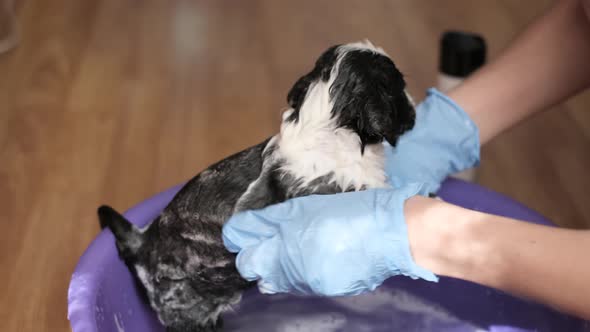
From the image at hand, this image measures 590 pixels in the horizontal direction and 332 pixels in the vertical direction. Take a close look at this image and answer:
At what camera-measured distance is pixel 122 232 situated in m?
1.66

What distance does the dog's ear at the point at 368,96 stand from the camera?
4.91 feet

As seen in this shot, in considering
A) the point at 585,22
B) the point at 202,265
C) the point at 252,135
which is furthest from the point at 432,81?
the point at 202,265

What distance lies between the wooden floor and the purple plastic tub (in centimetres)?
29

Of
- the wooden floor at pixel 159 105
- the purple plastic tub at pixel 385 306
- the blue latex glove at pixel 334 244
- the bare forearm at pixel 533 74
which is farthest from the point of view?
the wooden floor at pixel 159 105

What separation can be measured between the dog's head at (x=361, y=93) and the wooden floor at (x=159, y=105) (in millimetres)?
1042

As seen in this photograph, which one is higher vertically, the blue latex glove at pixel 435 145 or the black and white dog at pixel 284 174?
the black and white dog at pixel 284 174

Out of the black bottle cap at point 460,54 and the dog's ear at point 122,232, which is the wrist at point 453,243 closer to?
the dog's ear at point 122,232

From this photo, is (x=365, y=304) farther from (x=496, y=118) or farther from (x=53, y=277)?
(x=53, y=277)

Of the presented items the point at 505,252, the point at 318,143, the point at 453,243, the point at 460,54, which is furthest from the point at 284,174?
the point at 460,54

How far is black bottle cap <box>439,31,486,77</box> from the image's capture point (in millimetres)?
2387

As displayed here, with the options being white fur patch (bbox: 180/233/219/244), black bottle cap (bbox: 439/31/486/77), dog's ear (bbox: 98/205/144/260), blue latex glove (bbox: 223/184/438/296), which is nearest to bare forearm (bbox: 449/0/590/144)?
black bottle cap (bbox: 439/31/486/77)

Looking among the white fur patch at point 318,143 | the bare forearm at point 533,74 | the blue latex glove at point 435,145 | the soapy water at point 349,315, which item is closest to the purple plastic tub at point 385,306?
the soapy water at point 349,315

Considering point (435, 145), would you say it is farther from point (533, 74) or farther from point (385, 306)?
point (385, 306)

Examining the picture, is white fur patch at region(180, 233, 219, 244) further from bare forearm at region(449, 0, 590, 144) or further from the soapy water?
bare forearm at region(449, 0, 590, 144)
